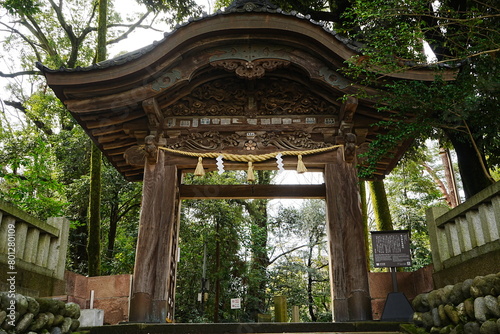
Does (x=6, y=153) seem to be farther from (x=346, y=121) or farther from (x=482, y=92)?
(x=482, y=92)

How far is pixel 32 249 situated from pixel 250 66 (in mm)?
4232

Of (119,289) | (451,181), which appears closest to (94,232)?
(119,289)

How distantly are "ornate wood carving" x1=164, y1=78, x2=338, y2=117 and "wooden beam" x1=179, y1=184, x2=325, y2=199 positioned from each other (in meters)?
1.41

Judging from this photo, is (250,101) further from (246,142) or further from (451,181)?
(451,181)

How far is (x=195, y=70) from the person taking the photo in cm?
680

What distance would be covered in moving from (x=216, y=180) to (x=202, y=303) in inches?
161

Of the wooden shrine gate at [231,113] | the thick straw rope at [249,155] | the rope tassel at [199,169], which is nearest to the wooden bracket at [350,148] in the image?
the wooden shrine gate at [231,113]

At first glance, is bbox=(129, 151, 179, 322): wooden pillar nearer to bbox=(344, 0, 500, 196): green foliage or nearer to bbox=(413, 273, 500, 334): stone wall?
bbox=(344, 0, 500, 196): green foliage

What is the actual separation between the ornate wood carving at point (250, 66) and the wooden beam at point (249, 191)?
2.17 meters

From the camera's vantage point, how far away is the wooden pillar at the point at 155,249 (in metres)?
6.14

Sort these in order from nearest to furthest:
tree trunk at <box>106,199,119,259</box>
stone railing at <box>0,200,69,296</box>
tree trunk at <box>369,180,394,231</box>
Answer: stone railing at <box>0,200,69,296</box>, tree trunk at <box>369,180,394,231</box>, tree trunk at <box>106,199,119,259</box>

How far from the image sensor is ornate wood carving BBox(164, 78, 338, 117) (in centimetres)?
736

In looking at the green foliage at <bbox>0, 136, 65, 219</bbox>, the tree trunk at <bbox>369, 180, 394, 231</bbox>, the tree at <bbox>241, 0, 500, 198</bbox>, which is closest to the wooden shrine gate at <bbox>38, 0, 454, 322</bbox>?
the tree at <bbox>241, 0, 500, 198</bbox>

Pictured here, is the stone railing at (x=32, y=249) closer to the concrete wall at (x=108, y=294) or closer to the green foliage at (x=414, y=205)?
the concrete wall at (x=108, y=294)
